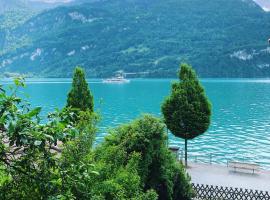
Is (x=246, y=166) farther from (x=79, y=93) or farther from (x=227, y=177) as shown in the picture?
(x=79, y=93)

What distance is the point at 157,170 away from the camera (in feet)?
56.9

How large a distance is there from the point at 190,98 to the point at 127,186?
1802cm

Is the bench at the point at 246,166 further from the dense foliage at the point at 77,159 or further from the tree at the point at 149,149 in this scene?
the tree at the point at 149,149

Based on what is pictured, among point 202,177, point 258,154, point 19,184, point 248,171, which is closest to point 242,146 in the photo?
point 258,154

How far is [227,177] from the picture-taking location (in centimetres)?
2884

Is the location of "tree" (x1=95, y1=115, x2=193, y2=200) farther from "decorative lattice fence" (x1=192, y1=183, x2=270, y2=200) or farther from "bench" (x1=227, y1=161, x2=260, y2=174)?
"bench" (x1=227, y1=161, x2=260, y2=174)

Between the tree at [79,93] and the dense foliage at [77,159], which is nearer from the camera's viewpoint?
the dense foliage at [77,159]

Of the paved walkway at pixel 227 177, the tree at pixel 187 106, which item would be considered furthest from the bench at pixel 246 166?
the tree at pixel 187 106

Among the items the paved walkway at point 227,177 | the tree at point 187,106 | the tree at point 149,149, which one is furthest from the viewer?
the tree at point 187,106

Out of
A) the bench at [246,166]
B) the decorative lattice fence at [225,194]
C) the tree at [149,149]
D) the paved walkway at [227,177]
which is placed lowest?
the paved walkway at [227,177]

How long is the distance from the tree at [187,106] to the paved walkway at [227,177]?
3186 millimetres

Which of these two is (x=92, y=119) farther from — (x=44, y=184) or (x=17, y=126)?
(x=17, y=126)

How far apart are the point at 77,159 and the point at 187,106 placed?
21.1m

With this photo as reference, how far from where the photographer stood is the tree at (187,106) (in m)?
29.4
